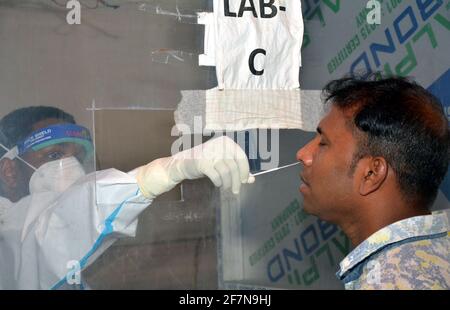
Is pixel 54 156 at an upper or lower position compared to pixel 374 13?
lower

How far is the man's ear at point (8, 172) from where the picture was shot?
1.84 metres

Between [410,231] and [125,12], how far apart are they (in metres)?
1.03

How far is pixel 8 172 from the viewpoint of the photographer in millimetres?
1853

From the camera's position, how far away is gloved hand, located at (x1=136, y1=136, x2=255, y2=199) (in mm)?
1897

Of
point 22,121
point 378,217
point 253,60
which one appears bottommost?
point 378,217

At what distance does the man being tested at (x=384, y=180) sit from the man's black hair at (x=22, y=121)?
78 centimetres

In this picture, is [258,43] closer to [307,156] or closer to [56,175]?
[307,156]

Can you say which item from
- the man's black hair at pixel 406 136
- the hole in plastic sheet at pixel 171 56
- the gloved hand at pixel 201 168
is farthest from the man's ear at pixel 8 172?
the man's black hair at pixel 406 136

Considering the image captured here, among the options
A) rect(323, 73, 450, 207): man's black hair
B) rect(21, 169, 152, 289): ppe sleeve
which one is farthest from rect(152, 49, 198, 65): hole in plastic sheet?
rect(323, 73, 450, 207): man's black hair

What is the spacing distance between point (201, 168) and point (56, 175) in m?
0.41

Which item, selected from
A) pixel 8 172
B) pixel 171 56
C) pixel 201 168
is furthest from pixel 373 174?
pixel 8 172

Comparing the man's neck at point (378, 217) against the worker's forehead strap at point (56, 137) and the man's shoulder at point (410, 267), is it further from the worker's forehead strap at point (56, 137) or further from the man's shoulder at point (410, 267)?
the worker's forehead strap at point (56, 137)
